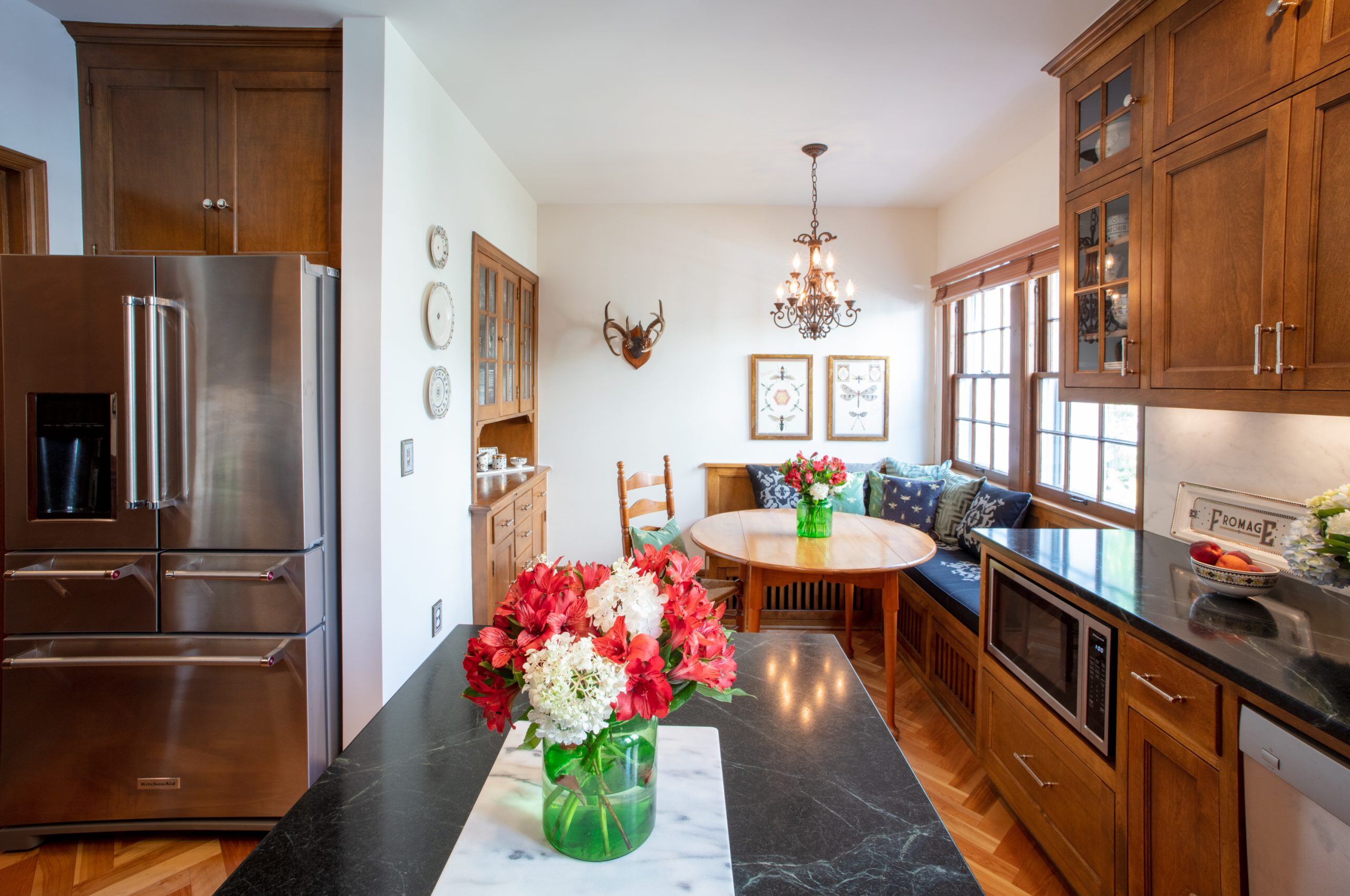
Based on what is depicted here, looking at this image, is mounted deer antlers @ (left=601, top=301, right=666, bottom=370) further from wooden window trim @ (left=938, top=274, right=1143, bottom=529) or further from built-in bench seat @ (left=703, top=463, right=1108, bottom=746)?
wooden window trim @ (left=938, top=274, right=1143, bottom=529)

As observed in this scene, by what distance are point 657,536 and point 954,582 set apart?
1406mm

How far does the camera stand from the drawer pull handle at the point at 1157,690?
1491 millimetres

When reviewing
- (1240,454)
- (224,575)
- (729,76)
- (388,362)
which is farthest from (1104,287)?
(224,575)

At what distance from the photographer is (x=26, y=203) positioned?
229 centimetres

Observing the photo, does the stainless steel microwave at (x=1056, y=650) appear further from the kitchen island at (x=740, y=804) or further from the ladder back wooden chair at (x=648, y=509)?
the ladder back wooden chair at (x=648, y=509)

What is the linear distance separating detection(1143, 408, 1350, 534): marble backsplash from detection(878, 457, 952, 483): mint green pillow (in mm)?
1729

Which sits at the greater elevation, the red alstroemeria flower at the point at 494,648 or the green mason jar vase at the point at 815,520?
the red alstroemeria flower at the point at 494,648

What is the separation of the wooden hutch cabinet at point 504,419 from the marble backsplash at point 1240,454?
272cm

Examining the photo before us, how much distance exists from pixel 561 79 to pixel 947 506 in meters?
2.89

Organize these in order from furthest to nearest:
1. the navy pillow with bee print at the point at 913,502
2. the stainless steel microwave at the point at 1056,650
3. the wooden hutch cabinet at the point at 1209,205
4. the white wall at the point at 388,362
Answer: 1. the navy pillow with bee print at the point at 913,502
2. the white wall at the point at 388,362
3. the stainless steel microwave at the point at 1056,650
4. the wooden hutch cabinet at the point at 1209,205

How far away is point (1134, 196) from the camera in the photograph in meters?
2.09

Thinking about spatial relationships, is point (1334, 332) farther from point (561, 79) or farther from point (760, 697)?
point (561, 79)

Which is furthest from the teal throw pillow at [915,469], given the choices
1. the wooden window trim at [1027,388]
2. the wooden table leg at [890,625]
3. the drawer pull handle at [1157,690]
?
the drawer pull handle at [1157,690]

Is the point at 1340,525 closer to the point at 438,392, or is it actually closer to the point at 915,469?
the point at 438,392
